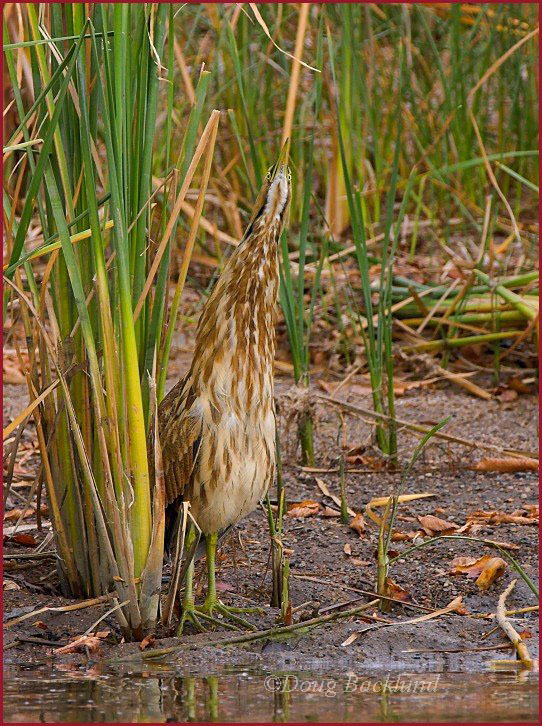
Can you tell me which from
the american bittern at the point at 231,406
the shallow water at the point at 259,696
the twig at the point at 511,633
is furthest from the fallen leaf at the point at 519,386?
the shallow water at the point at 259,696

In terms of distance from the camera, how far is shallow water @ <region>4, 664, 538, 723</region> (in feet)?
9.79

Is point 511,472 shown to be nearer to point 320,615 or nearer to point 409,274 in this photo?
point 320,615

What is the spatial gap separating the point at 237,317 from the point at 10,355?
3435 millimetres

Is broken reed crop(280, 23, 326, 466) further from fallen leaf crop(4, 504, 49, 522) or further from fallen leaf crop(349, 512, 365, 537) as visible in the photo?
fallen leaf crop(4, 504, 49, 522)

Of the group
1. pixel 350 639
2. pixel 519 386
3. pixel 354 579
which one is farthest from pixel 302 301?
pixel 519 386

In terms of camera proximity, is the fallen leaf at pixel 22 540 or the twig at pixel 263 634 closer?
the twig at pixel 263 634

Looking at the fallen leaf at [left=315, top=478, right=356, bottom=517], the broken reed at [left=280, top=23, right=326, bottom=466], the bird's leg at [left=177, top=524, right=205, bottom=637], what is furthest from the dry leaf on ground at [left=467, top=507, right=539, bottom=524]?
the bird's leg at [left=177, top=524, right=205, bottom=637]

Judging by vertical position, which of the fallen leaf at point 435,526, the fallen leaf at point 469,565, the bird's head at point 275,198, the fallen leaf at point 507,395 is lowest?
the fallen leaf at point 507,395

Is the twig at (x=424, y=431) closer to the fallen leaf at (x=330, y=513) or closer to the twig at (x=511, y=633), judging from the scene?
the fallen leaf at (x=330, y=513)

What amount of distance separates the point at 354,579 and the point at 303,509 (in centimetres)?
67

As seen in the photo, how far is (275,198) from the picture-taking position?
363 cm

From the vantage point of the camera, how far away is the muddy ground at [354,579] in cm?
361

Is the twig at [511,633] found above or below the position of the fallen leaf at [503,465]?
above

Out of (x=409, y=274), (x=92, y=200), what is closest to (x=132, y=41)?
(x=92, y=200)
